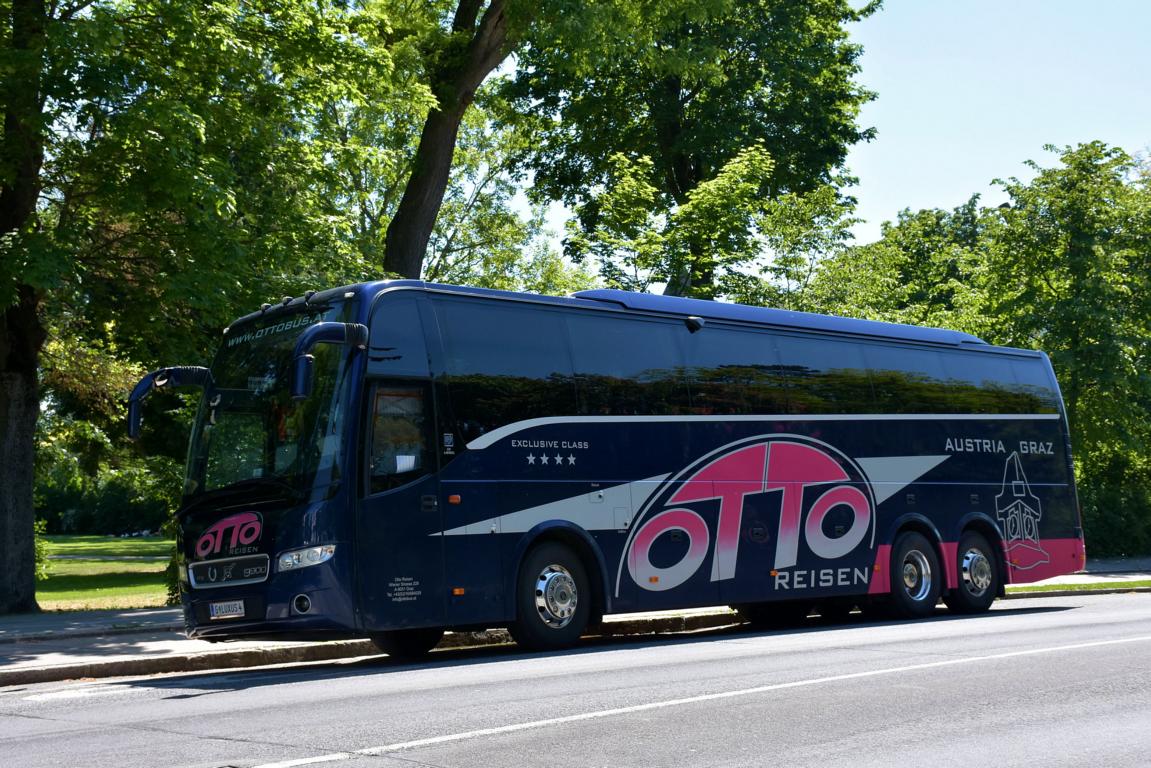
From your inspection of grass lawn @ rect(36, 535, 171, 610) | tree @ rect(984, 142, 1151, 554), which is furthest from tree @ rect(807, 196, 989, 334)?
grass lawn @ rect(36, 535, 171, 610)

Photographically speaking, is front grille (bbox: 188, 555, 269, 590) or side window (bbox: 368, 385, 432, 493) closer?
front grille (bbox: 188, 555, 269, 590)

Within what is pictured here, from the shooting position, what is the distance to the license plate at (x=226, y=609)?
12734 millimetres

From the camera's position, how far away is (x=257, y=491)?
511 inches

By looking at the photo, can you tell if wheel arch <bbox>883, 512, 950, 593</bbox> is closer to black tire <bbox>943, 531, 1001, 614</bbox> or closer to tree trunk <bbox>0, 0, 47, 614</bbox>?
black tire <bbox>943, 531, 1001, 614</bbox>

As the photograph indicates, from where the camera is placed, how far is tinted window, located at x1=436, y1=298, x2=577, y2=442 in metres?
13.8

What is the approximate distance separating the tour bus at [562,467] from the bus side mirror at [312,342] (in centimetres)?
2

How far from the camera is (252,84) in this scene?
2167cm

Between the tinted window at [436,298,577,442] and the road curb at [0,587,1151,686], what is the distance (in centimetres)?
340

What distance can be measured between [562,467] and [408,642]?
250cm

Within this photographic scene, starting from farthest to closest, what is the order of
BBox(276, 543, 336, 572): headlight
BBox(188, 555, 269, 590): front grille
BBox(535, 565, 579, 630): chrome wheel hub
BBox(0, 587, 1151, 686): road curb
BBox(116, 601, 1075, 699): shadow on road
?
BBox(535, 565, 579, 630): chrome wheel hub < BBox(0, 587, 1151, 686): road curb < BBox(188, 555, 269, 590): front grille < BBox(276, 543, 336, 572): headlight < BBox(116, 601, 1075, 699): shadow on road

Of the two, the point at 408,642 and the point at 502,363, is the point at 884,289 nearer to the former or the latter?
the point at 502,363

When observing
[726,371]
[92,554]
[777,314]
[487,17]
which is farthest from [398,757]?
[92,554]

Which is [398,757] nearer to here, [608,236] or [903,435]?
[903,435]

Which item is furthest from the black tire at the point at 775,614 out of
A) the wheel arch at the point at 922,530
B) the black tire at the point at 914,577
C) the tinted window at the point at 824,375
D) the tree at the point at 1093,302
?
the tree at the point at 1093,302
